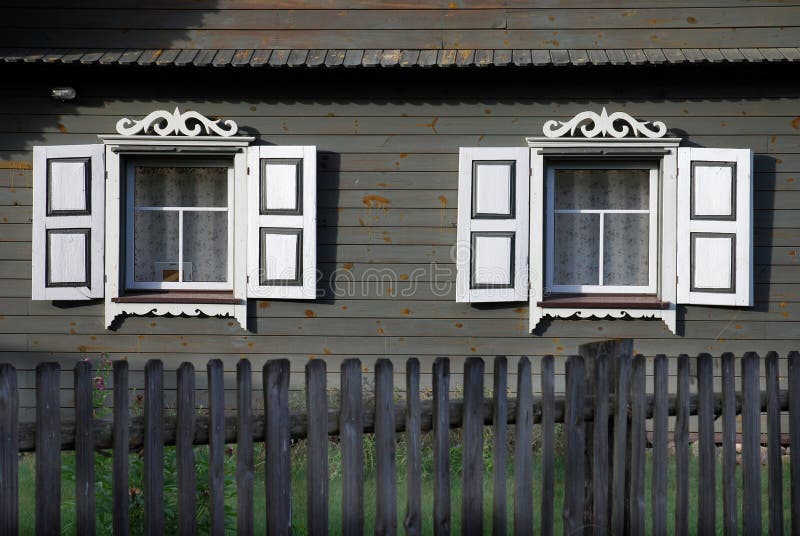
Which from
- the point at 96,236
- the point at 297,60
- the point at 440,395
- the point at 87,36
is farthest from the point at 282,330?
the point at 440,395

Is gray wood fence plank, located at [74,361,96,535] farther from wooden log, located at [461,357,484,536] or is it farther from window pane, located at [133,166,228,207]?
window pane, located at [133,166,228,207]

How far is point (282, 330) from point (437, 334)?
4.14ft

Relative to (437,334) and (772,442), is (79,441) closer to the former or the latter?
(772,442)

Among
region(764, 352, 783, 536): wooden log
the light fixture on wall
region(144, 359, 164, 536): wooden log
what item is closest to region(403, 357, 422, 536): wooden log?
region(144, 359, 164, 536): wooden log

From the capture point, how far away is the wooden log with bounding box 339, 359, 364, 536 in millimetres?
3027

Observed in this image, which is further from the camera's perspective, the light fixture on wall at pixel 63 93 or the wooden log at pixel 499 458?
the light fixture on wall at pixel 63 93

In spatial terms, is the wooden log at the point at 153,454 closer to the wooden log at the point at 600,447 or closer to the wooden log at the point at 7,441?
the wooden log at the point at 7,441

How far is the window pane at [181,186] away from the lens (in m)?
6.94

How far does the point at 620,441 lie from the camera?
131 inches

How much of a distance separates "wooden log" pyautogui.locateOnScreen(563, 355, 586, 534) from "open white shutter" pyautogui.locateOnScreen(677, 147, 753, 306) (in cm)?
365

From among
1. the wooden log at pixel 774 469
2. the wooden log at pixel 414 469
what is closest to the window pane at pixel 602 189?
the wooden log at pixel 774 469

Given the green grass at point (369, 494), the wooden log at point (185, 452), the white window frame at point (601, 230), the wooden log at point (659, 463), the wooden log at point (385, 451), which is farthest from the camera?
the white window frame at point (601, 230)

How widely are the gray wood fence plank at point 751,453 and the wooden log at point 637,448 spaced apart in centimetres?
52

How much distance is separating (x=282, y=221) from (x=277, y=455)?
3.79 m
